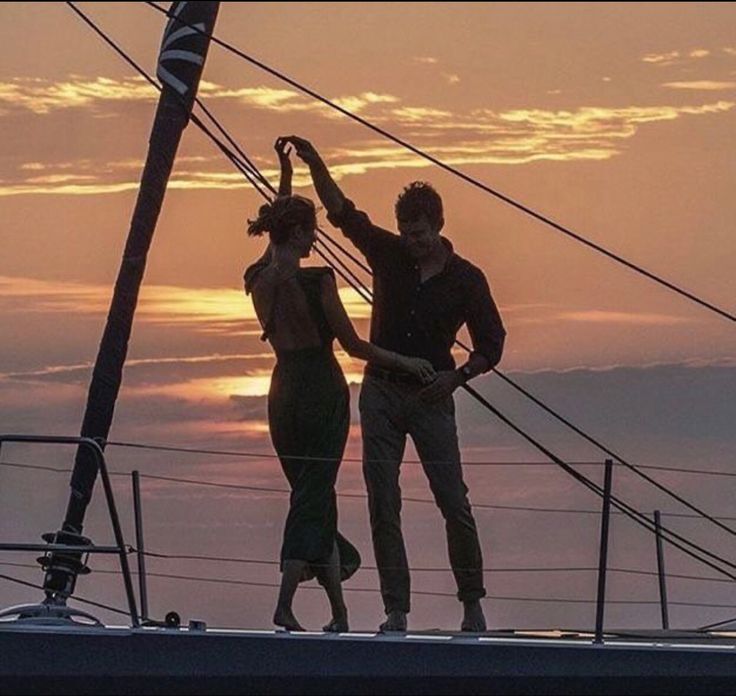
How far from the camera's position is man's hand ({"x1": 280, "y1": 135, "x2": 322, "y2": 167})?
1377 cm

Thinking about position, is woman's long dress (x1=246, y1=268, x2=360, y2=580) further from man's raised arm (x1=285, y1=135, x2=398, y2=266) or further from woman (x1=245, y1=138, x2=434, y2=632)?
man's raised arm (x1=285, y1=135, x2=398, y2=266)

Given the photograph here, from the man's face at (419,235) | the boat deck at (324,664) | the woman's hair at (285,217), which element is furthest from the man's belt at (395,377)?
the boat deck at (324,664)

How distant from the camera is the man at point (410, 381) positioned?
541 inches

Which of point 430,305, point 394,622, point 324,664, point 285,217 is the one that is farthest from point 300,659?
point 285,217

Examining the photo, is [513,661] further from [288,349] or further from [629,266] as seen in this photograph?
[629,266]

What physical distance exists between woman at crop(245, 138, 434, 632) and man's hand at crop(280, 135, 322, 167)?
0.54m

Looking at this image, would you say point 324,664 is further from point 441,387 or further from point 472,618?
point 441,387

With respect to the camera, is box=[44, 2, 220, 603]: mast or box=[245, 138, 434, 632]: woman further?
box=[44, 2, 220, 603]: mast

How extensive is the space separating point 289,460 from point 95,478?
74.7 inches

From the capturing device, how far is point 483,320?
45.4 ft

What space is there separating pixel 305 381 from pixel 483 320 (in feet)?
3.47

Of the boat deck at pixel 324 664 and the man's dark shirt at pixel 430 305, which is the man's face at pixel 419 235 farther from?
the boat deck at pixel 324 664

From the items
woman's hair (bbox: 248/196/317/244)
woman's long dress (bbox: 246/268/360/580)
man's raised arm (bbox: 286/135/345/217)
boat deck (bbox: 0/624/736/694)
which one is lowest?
boat deck (bbox: 0/624/736/694)

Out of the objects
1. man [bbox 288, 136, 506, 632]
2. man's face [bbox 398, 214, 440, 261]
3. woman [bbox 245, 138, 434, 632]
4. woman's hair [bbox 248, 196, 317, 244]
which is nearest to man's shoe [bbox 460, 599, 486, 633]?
man [bbox 288, 136, 506, 632]
